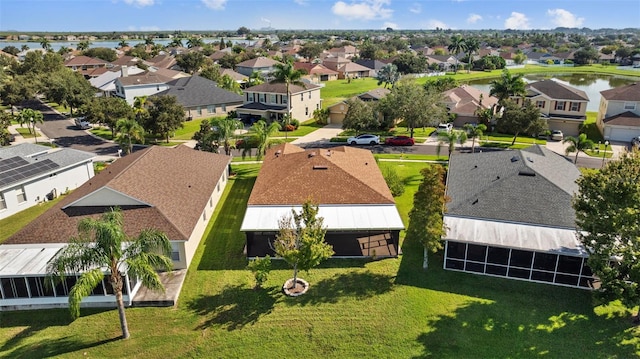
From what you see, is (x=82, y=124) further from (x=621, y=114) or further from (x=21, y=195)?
(x=621, y=114)

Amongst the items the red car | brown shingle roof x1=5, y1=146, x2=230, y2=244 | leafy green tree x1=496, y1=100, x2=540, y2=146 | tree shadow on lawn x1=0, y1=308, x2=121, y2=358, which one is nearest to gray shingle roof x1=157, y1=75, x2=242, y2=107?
the red car

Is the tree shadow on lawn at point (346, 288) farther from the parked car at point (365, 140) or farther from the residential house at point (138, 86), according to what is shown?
the residential house at point (138, 86)

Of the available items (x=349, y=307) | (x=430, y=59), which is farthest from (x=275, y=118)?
(x=430, y=59)

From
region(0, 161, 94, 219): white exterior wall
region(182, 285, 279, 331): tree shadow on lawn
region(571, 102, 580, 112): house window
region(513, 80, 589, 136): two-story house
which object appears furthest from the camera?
region(571, 102, 580, 112): house window

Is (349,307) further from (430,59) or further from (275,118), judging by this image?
(430,59)

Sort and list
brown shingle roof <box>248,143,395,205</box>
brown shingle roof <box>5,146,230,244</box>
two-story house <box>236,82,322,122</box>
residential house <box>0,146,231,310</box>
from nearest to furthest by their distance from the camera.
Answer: residential house <box>0,146,231,310</box>, brown shingle roof <box>5,146,230,244</box>, brown shingle roof <box>248,143,395,205</box>, two-story house <box>236,82,322,122</box>

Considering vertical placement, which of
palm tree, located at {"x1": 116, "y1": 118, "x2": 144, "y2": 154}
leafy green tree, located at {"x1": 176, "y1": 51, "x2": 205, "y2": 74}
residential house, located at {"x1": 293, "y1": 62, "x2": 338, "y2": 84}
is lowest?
palm tree, located at {"x1": 116, "y1": 118, "x2": 144, "y2": 154}

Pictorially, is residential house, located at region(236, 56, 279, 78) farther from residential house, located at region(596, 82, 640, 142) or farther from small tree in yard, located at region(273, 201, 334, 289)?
small tree in yard, located at region(273, 201, 334, 289)
